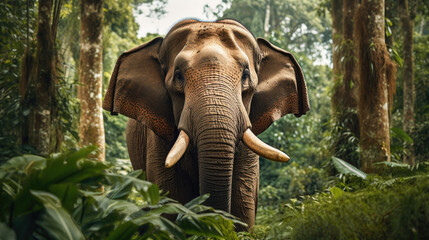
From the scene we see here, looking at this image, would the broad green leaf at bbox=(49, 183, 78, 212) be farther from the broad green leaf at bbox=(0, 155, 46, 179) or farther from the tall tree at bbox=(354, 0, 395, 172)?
the tall tree at bbox=(354, 0, 395, 172)

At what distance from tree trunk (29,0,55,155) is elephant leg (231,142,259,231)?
8.71ft

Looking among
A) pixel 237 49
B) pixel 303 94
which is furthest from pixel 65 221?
pixel 303 94

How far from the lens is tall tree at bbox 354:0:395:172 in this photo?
712 cm

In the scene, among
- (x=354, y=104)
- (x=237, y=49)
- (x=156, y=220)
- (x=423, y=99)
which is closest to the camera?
(x=156, y=220)

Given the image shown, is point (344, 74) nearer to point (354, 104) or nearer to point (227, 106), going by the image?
point (354, 104)

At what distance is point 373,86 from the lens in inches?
285

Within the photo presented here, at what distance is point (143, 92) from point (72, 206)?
9.66 feet

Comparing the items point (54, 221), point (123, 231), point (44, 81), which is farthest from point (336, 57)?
point (54, 221)

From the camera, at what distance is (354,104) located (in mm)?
10555

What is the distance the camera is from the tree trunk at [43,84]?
6816mm

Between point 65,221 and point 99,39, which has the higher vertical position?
point 99,39

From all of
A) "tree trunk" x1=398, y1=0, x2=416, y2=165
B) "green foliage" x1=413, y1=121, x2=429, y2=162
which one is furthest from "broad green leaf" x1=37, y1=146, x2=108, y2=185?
"tree trunk" x1=398, y1=0, x2=416, y2=165

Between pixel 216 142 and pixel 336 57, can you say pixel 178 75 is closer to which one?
pixel 216 142

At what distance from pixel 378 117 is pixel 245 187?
2.46m
